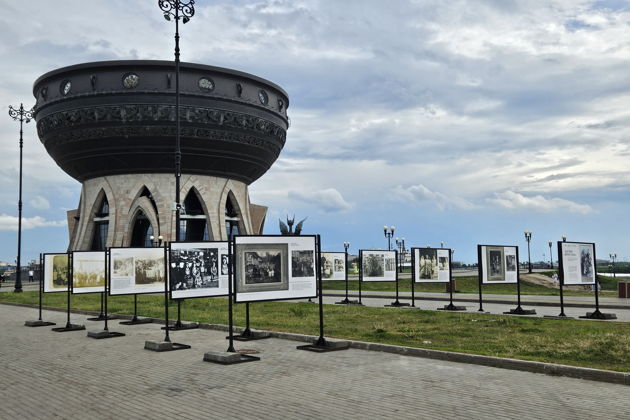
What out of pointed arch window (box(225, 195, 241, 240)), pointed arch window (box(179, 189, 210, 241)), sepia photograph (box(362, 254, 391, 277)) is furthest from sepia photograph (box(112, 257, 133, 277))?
pointed arch window (box(225, 195, 241, 240))

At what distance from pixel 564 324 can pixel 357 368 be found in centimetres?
911

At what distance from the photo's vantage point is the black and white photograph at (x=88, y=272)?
20.0m

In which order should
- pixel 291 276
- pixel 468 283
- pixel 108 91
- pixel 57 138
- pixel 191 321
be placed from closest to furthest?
1. pixel 291 276
2. pixel 191 321
3. pixel 468 283
4. pixel 108 91
5. pixel 57 138

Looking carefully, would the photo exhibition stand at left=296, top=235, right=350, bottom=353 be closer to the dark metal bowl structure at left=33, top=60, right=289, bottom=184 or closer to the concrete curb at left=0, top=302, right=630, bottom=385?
the concrete curb at left=0, top=302, right=630, bottom=385

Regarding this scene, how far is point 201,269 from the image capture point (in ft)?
52.8

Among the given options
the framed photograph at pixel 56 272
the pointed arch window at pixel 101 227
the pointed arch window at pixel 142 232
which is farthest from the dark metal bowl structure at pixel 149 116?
the framed photograph at pixel 56 272

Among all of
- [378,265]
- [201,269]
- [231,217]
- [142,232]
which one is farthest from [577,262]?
[142,232]

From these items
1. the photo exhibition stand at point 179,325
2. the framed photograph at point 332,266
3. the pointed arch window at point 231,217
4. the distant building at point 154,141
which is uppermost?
the distant building at point 154,141

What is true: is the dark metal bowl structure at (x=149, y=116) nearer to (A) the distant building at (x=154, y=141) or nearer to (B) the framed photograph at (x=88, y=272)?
(A) the distant building at (x=154, y=141)

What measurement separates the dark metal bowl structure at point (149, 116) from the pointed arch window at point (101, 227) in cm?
A: 410

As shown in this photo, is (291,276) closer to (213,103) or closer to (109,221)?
(213,103)

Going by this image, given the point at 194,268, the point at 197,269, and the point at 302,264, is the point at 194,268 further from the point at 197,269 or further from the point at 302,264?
the point at 302,264

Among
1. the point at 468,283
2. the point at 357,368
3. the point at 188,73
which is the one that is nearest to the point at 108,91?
the point at 188,73

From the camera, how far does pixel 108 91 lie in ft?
191
